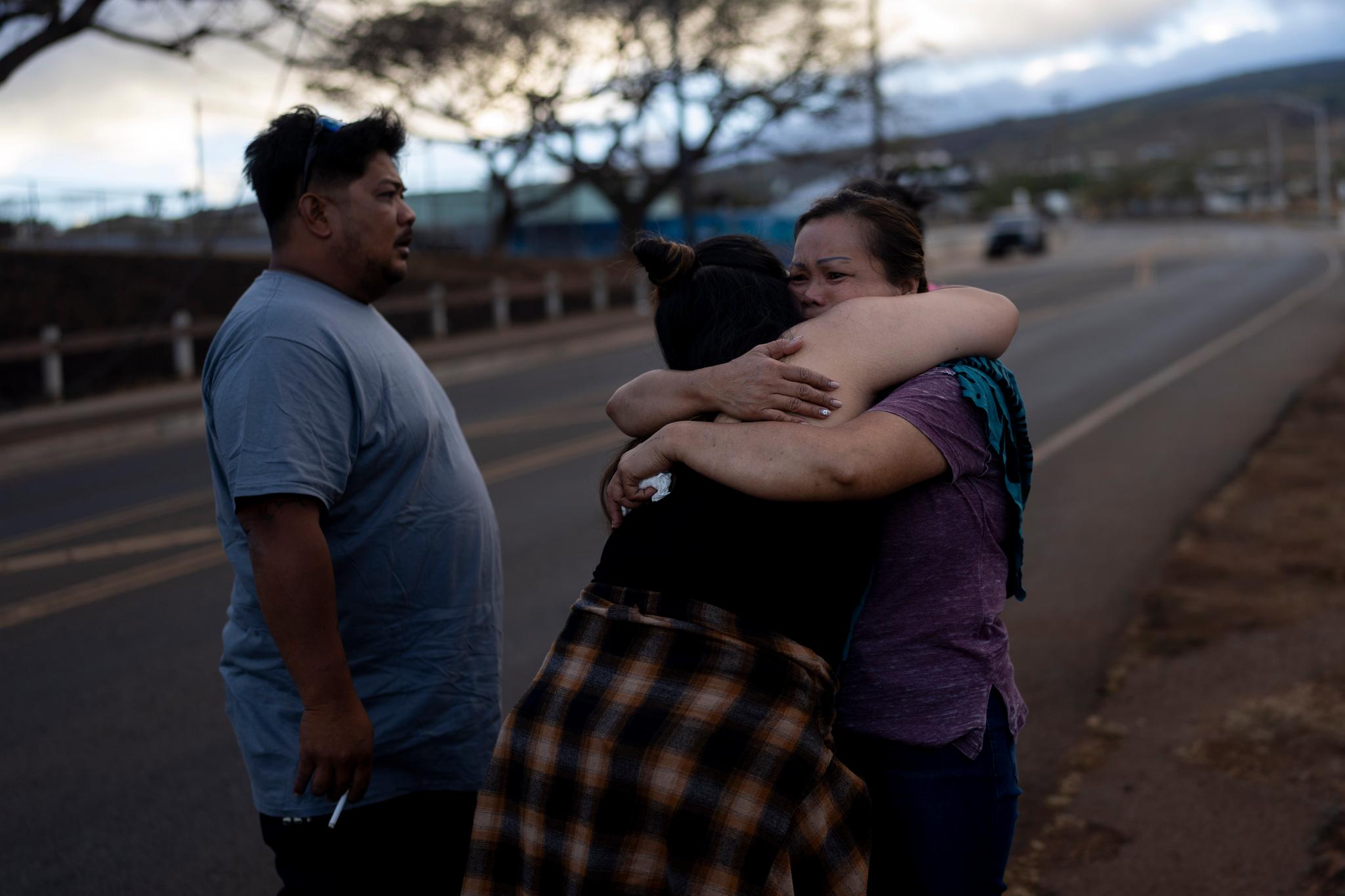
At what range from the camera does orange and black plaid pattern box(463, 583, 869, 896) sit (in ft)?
5.75

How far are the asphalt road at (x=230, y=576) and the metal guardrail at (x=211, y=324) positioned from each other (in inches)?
75.3

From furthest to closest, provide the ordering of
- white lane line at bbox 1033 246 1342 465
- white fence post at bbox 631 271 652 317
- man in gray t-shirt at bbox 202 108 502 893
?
white fence post at bbox 631 271 652 317, white lane line at bbox 1033 246 1342 465, man in gray t-shirt at bbox 202 108 502 893

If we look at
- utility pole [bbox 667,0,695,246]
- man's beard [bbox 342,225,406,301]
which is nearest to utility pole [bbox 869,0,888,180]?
utility pole [bbox 667,0,695,246]

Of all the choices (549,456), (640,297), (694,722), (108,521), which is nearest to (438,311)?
(640,297)

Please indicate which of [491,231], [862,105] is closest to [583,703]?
[862,105]

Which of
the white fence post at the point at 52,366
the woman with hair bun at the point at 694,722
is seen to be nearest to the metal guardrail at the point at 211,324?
the white fence post at the point at 52,366

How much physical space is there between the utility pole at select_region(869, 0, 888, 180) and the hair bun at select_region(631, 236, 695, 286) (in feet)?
103

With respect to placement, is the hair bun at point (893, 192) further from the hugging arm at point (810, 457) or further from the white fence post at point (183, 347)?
the white fence post at point (183, 347)

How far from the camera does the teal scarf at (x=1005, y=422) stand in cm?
199

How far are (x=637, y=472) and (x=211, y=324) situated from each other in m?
18.9

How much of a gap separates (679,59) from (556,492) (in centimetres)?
2203

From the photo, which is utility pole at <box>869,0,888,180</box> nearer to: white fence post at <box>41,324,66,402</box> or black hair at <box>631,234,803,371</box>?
white fence post at <box>41,324,66,402</box>

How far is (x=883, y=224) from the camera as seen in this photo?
2.12 meters

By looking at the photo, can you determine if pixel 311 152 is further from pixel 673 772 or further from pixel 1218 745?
pixel 1218 745
